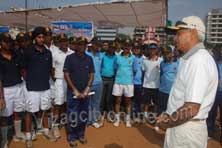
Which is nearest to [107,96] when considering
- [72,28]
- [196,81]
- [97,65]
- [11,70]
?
[97,65]

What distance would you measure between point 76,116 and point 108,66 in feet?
5.63

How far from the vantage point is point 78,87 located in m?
5.13

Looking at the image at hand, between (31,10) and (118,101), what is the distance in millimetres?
4712

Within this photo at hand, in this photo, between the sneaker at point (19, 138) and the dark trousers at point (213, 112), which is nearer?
the sneaker at point (19, 138)

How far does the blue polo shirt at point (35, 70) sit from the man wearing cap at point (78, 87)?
1.25 feet

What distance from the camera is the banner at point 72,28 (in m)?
10.3

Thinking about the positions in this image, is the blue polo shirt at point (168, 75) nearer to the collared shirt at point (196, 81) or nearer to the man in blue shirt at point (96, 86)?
the man in blue shirt at point (96, 86)

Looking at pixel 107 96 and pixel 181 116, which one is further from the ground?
pixel 181 116

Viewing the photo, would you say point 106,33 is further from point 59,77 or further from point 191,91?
point 191,91

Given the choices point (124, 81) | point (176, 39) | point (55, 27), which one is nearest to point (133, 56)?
point (124, 81)

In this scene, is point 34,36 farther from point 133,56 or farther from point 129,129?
point 129,129

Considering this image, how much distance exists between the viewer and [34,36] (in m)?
5.03

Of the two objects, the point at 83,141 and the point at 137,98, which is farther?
the point at 137,98

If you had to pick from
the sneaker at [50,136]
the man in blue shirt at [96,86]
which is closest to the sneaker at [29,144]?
the sneaker at [50,136]
